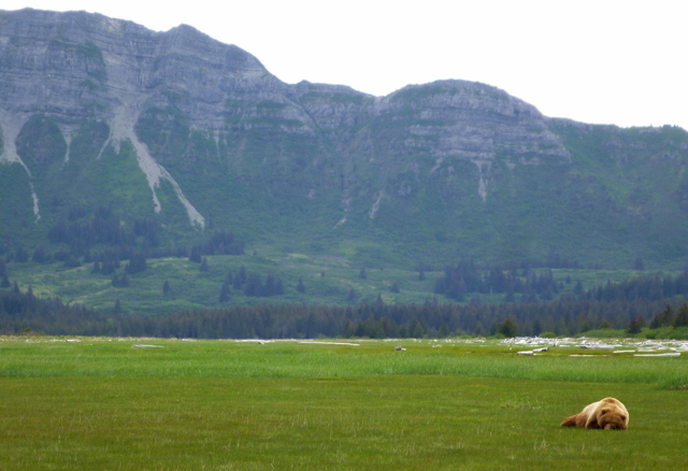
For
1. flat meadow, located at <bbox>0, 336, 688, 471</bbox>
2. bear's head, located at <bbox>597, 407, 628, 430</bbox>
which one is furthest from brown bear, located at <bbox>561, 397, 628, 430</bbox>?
flat meadow, located at <bbox>0, 336, 688, 471</bbox>

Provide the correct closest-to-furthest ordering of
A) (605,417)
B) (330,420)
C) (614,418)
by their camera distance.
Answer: (614,418)
(605,417)
(330,420)

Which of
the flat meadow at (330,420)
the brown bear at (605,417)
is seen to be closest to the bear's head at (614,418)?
the brown bear at (605,417)

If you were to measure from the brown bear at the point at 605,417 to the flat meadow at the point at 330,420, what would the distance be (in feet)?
2.49

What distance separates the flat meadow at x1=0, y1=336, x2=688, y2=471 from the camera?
1992 centimetres

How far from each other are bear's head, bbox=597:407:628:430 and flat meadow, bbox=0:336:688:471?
0.71 meters

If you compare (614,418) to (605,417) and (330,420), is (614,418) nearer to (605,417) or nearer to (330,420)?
(605,417)

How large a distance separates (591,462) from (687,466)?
7.36 feet

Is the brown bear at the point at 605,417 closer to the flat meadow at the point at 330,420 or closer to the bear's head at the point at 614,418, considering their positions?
the bear's head at the point at 614,418

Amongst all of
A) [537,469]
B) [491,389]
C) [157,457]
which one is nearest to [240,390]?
[491,389]

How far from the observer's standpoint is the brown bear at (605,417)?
80.0 ft

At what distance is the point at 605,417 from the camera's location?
2448 cm

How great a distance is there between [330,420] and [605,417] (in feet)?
29.3

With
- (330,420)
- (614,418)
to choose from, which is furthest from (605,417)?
(330,420)

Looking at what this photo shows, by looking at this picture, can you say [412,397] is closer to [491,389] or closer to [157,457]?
[491,389]
